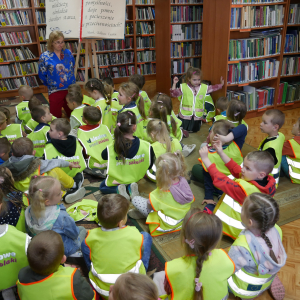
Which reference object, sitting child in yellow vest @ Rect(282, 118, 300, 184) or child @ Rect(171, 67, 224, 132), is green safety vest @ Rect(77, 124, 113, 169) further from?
sitting child in yellow vest @ Rect(282, 118, 300, 184)

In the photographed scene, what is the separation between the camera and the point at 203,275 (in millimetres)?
1455

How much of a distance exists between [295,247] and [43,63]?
3.83 metres

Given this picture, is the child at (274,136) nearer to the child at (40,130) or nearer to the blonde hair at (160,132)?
the blonde hair at (160,132)

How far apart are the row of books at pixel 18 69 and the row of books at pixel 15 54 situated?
5.3 inches

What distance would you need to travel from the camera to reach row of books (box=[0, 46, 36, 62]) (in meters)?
Result: 6.43

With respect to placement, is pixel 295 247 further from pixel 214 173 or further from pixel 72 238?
pixel 72 238

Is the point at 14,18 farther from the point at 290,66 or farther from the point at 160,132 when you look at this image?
the point at 290,66

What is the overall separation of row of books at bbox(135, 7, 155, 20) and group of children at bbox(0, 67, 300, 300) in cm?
434

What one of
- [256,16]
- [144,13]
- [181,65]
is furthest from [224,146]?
[144,13]

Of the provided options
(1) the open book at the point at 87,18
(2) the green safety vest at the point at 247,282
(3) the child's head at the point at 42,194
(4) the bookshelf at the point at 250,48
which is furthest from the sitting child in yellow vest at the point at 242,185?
(1) the open book at the point at 87,18

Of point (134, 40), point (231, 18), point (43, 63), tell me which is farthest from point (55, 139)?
point (134, 40)

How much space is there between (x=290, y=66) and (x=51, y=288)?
5.17m

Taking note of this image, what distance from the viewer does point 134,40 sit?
7371 millimetres

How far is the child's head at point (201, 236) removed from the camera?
142cm
